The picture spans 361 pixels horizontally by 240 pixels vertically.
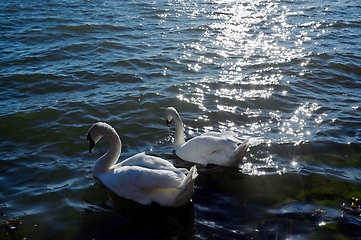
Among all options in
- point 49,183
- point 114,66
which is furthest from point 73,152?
point 114,66

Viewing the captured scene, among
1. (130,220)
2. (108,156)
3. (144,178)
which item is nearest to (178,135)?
(108,156)

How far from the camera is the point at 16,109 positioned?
10.3 metres

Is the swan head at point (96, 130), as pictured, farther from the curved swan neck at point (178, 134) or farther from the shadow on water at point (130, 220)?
the curved swan neck at point (178, 134)

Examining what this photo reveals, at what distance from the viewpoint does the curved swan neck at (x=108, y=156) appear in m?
7.63

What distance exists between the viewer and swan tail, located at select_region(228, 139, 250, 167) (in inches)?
307

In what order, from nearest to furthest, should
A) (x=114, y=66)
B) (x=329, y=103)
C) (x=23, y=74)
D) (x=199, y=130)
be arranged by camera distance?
(x=199, y=130)
(x=329, y=103)
(x=23, y=74)
(x=114, y=66)

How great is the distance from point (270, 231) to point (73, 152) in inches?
166

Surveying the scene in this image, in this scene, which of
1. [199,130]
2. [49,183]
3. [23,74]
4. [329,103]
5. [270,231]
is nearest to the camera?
[270,231]

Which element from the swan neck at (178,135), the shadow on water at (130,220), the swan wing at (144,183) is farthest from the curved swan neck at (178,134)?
the shadow on water at (130,220)

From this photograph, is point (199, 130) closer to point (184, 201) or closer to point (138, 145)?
point (138, 145)

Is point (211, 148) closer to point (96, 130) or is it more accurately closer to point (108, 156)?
point (108, 156)

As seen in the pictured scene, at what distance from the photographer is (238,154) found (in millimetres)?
7863

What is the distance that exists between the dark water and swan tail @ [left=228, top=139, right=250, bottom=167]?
0.63ft

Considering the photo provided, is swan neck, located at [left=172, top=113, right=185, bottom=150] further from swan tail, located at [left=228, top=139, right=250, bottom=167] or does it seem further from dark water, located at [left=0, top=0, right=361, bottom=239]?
swan tail, located at [left=228, top=139, right=250, bottom=167]
